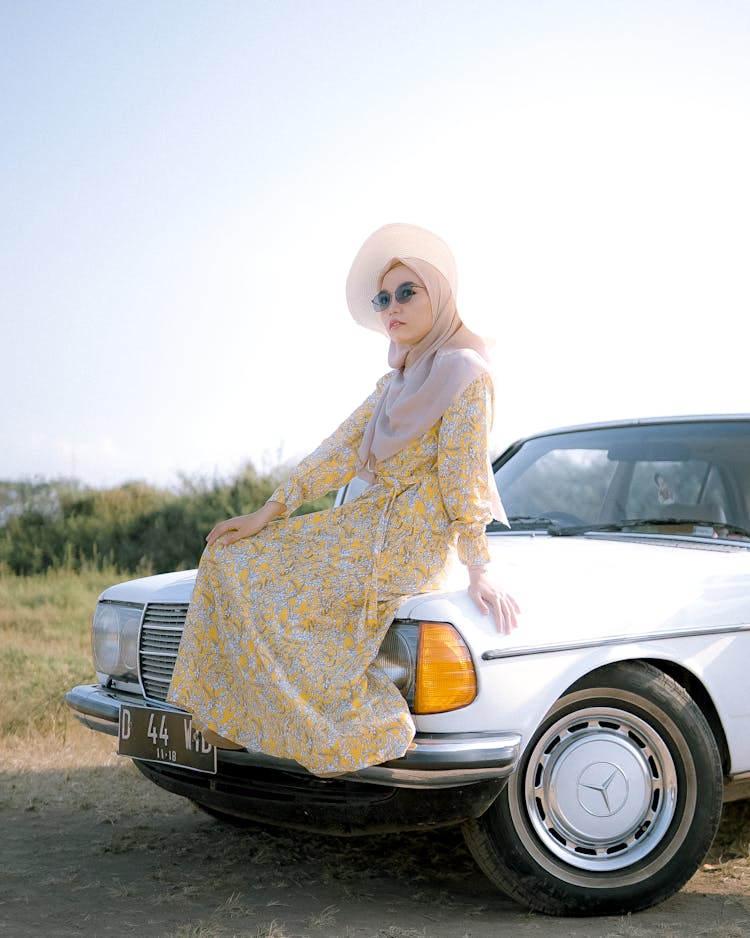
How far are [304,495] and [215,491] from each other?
45.5 feet

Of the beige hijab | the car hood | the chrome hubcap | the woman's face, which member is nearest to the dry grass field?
the chrome hubcap

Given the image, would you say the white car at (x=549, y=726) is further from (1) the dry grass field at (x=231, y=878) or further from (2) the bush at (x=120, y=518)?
(2) the bush at (x=120, y=518)

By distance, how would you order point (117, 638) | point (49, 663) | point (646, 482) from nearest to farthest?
point (117, 638) < point (646, 482) < point (49, 663)

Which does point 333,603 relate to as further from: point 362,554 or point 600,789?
point 600,789

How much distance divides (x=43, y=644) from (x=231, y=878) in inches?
241

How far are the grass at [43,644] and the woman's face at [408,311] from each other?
13.0ft

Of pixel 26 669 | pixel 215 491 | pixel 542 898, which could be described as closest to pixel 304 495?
pixel 542 898

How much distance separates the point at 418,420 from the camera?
3.48 m

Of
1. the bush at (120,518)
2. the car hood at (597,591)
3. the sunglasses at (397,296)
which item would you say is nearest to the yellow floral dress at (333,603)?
the car hood at (597,591)

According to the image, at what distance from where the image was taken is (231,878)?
3.83 meters

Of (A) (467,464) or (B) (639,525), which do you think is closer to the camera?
(A) (467,464)

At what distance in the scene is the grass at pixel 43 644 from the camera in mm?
6660

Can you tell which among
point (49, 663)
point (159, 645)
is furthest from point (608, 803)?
point (49, 663)

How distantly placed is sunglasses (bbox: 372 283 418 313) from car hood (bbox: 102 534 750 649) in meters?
0.96
